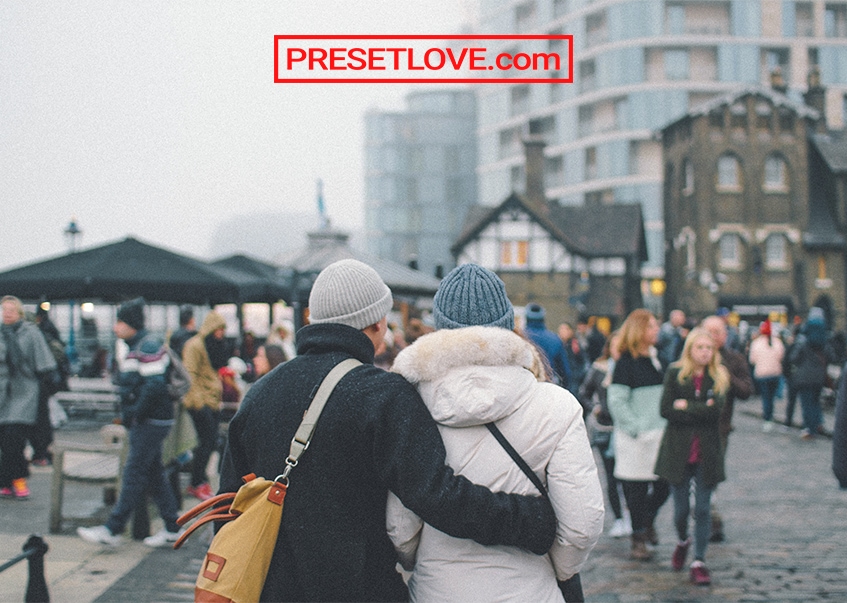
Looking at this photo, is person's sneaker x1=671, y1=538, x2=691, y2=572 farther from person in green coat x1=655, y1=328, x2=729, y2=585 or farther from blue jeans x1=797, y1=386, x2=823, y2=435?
blue jeans x1=797, y1=386, x2=823, y2=435

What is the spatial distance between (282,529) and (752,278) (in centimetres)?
4119

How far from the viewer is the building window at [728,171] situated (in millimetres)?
40688

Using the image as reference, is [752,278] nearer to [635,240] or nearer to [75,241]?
[635,240]

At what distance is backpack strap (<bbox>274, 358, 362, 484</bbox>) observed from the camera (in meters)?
2.31

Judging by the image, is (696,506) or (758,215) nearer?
(696,506)

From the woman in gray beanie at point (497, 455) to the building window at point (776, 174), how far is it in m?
41.9

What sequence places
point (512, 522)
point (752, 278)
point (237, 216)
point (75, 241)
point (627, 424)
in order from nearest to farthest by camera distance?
1. point (512, 522)
2. point (627, 424)
3. point (75, 241)
4. point (752, 278)
5. point (237, 216)

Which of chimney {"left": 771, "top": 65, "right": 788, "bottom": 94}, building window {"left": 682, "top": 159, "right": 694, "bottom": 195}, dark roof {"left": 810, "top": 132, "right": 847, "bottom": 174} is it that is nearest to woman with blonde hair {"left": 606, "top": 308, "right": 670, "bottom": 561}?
building window {"left": 682, "top": 159, "right": 694, "bottom": 195}

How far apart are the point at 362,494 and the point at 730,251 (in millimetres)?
41387

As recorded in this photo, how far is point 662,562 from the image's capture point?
6.25 meters

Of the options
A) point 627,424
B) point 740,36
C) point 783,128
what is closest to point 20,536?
point 627,424

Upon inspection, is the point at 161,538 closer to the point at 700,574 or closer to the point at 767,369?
the point at 700,574

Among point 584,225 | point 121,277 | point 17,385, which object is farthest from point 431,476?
point 584,225

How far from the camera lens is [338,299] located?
8.53ft
